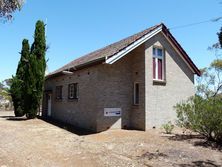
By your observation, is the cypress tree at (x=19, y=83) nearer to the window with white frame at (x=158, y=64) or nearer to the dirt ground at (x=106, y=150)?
the dirt ground at (x=106, y=150)

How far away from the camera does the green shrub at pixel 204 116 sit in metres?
11.2

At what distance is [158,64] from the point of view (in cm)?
1650

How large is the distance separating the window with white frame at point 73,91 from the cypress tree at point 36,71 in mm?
3203

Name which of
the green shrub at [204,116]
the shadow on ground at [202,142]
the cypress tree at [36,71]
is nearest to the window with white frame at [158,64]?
the green shrub at [204,116]

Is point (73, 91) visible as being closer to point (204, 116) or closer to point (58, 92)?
point (58, 92)

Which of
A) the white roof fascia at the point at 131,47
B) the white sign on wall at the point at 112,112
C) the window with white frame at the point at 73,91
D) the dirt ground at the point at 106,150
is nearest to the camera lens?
the dirt ground at the point at 106,150

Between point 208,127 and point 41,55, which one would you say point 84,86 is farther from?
point 208,127

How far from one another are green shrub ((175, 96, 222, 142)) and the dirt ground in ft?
1.90

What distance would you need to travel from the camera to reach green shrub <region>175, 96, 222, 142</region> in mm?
11213

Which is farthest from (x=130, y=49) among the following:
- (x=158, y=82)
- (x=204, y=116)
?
(x=204, y=116)

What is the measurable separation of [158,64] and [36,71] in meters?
9.93

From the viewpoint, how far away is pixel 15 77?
2405cm

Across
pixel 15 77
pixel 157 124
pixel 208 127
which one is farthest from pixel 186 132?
pixel 15 77

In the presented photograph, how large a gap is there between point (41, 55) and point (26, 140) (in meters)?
10.5
